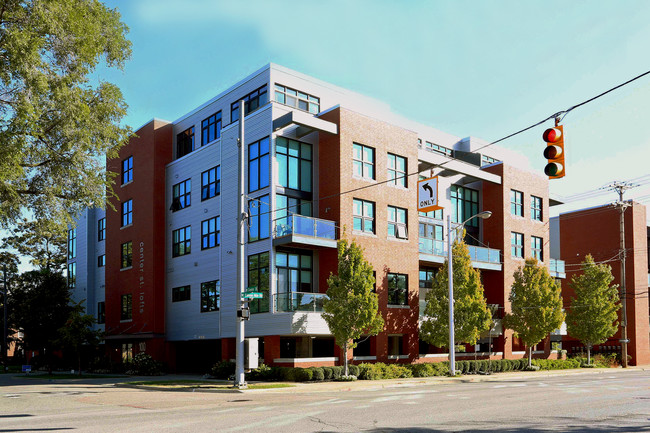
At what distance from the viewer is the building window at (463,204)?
42.9 meters

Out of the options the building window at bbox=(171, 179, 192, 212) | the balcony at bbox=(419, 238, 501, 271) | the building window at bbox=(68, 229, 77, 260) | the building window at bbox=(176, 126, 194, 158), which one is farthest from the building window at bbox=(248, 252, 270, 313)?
the building window at bbox=(68, 229, 77, 260)

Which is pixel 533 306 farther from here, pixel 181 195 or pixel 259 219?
pixel 181 195

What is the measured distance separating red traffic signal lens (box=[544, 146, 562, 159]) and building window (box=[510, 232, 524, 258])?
32.1 meters

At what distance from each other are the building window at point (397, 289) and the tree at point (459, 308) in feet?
4.30

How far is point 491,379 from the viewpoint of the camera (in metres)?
32.2

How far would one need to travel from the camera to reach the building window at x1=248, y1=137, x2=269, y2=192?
32.5 metres

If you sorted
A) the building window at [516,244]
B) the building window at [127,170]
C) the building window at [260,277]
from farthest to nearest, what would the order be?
1. the building window at [127,170]
2. the building window at [516,244]
3. the building window at [260,277]

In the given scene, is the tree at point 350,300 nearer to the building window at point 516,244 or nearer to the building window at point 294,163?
the building window at point 294,163

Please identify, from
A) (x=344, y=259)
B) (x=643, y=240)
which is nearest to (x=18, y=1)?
(x=344, y=259)

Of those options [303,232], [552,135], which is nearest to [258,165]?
[303,232]

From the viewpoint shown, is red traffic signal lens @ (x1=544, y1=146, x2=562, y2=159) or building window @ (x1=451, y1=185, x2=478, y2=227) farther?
building window @ (x1=451, y1=185, x2=478, y2=227)

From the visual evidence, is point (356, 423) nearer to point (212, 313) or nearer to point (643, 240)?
point (212, 313)

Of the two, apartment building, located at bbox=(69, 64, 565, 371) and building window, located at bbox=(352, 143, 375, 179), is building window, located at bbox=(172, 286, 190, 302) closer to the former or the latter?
apartment building, located at bbox=(69, 64, 565, 371)

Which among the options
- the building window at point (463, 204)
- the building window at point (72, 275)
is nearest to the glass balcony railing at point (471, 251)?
the building window at point (463, 204)
